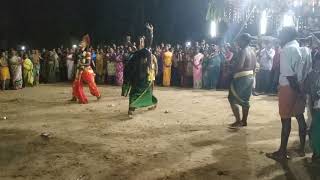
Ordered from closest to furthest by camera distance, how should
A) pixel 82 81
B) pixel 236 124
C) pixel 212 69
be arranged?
pixel 236 124
pixel 82 81
pixel 212 69

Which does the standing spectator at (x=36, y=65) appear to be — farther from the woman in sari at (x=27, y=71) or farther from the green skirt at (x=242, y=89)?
the green skirt at (x=242, y=89)

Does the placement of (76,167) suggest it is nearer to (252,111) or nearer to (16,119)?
(16,119)

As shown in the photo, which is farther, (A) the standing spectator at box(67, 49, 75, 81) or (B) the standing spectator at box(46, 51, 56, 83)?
(A) the standing spectator at box(67, 49, 75, 81)

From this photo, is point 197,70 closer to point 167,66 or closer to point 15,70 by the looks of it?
point 167,66

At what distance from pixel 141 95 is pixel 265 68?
22.2 ft

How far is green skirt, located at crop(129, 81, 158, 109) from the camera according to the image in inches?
404

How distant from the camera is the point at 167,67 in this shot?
17.9m

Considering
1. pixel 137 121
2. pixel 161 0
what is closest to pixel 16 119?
pixel 137 121

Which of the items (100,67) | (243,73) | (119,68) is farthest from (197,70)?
(243,73)

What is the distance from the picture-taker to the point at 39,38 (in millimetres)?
26766

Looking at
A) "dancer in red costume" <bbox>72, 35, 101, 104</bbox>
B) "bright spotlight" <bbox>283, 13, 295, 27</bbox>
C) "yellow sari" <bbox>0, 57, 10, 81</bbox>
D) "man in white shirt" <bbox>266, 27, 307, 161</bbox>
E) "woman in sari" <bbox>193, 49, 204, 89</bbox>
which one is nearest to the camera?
"man in white shirt" <bbox>266, 27, 307, 161</bbox>

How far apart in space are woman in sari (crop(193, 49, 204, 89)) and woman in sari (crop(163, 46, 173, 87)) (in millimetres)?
1157

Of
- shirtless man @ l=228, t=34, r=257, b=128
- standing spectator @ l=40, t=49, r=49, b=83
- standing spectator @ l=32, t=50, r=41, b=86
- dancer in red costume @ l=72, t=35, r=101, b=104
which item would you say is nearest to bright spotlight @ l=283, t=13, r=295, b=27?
shirtless man @ l=228, t=34, r=257, b=128

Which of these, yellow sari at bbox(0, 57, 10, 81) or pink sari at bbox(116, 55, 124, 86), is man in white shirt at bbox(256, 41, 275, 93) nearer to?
pink sari at bbox(116, 55, 124, 86)
